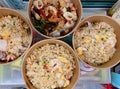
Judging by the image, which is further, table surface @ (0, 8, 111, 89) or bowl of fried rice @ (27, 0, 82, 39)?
table surface @ (0, 8, 111, 89)

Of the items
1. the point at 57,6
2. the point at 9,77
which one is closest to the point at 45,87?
the point at 9,77

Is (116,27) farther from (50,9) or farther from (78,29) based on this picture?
(50,9)

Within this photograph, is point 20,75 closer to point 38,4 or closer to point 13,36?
point 13,36

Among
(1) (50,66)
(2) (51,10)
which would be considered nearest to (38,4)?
(2) (51,10)

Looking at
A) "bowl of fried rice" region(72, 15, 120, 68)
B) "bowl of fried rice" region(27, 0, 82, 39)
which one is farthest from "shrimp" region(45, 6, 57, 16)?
"bowl of fried rice" region(72, 15, 120, 68)

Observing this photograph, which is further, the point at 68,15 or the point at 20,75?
the point at 20,75

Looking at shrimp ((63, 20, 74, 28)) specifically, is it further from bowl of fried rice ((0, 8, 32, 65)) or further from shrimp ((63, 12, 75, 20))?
bowl of fried rice ((0, 8, 32, 65))
